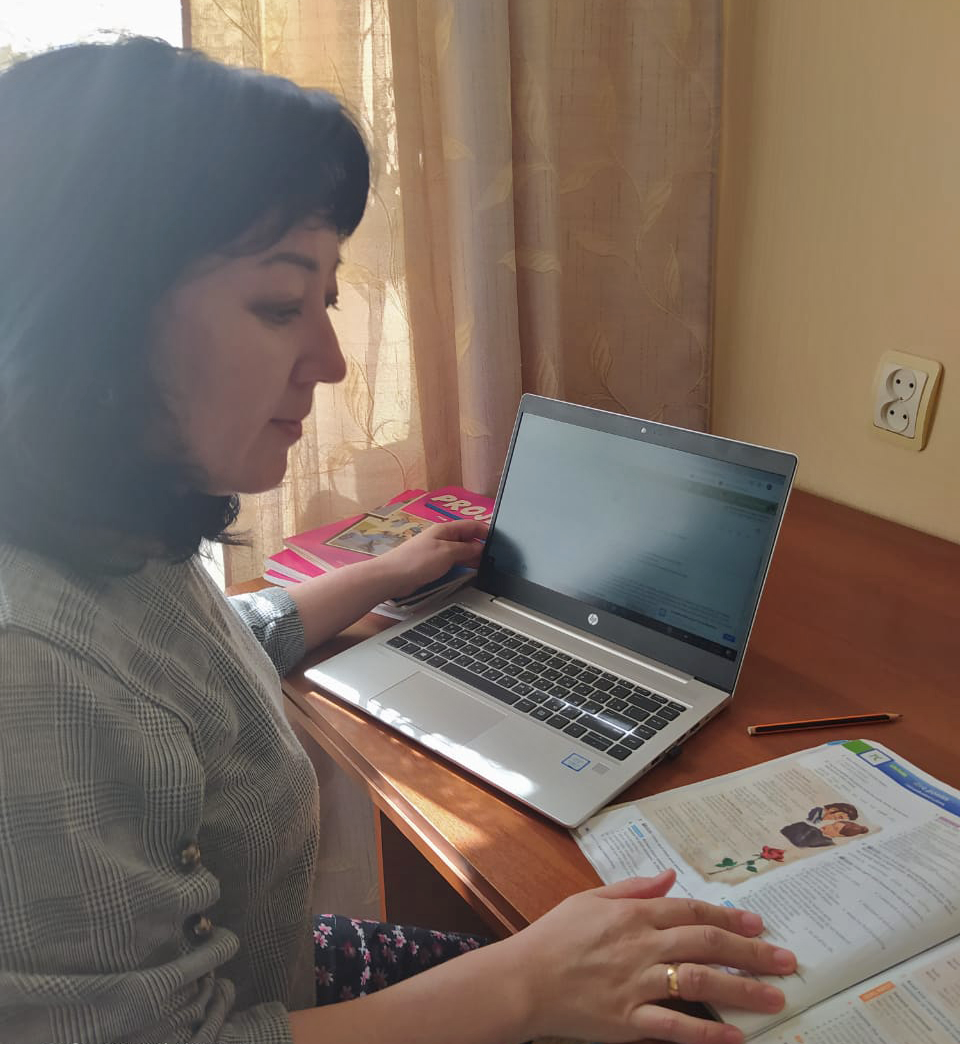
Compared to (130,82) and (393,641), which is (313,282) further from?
(393,641)

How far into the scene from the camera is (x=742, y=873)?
660 millimetres

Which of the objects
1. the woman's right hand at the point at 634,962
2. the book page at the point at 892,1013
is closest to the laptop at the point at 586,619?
the woman's right hand at the point at 634,962

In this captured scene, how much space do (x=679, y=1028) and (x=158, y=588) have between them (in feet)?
1.48

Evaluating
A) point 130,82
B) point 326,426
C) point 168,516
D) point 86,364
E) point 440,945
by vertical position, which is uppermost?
point 130,82

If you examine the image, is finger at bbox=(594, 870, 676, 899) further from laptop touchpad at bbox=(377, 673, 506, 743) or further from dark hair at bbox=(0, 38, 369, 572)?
dark hair at bbox=(0, 38, 369, 572)

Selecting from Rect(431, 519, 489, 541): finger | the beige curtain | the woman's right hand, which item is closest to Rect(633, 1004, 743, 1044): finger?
the woman's right hand

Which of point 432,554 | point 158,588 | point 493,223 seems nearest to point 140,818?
point 158,588

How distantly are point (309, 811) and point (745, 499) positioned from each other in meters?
0.48

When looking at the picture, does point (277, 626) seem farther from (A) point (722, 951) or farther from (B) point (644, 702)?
(A) point (722, 951)

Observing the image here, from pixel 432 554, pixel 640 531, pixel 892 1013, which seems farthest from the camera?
pixel 432 554

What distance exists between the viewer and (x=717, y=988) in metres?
0.56

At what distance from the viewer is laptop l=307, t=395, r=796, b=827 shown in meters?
0.81

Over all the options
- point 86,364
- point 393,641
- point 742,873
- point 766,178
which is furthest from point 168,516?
point 766,178

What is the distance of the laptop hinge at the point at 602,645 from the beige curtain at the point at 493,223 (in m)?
0.32
